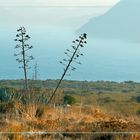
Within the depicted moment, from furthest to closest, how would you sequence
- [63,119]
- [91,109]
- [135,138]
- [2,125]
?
[91,109], [63,119], [2,125], [135,138]

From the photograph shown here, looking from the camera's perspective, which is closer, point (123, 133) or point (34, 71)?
point (123, 133)

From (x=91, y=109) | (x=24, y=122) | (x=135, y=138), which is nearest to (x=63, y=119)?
(x=24, y=122)

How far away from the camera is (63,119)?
473 inches

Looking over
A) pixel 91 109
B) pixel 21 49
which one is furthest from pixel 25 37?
pixel 91 109

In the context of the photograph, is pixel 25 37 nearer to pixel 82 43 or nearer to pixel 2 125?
pixel 82 43

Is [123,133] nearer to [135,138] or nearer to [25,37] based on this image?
[135,138]

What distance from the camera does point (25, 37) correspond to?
1317cm

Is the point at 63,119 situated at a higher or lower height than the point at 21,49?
lower

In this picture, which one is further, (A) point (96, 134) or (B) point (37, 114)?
(B) point (37, 114)

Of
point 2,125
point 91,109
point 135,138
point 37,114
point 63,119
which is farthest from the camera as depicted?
point 91,109

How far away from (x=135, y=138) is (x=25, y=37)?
15.1 ft

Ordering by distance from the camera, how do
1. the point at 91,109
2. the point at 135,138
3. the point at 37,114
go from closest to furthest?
the point at 135,138
the point at 37,114
the point at 91,109

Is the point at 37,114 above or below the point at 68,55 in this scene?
below

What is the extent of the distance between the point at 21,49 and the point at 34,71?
575 mm
